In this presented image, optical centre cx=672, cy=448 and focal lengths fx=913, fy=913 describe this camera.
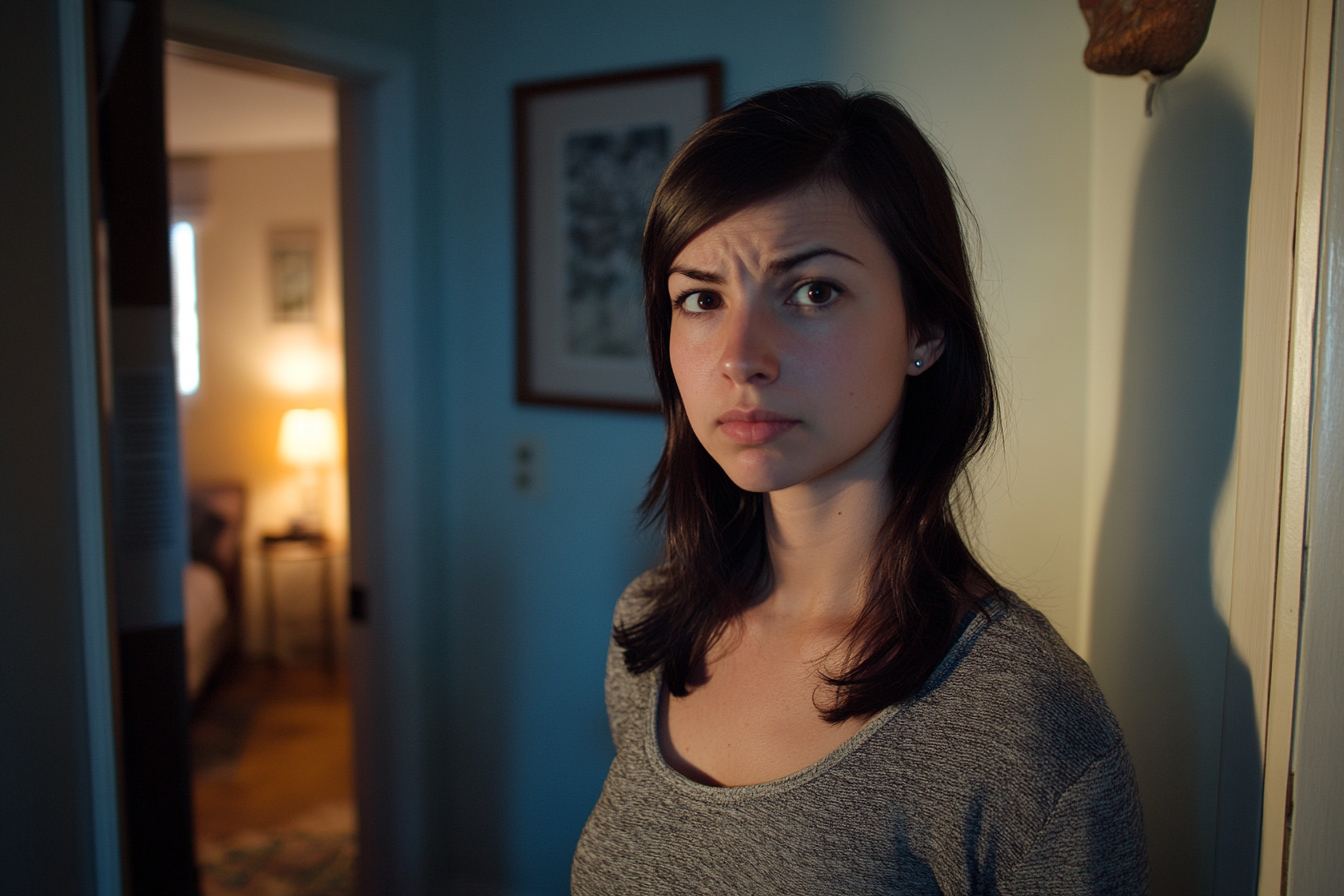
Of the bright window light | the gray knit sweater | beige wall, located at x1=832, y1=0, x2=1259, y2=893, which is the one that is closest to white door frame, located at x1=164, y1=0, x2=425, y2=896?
beige wall, located at x1=832, y1=0, x2=1259, y2=893

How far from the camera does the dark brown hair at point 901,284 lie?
0.83 metres

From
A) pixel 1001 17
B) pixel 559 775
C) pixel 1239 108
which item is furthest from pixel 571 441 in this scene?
pixel 1239 108

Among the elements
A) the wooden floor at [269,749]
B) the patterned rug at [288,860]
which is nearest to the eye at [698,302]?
the patterned rug at [288,860]

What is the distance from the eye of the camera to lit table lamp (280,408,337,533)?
482 cm

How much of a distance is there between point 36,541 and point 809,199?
2.90 feet

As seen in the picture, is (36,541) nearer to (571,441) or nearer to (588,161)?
(571,441)

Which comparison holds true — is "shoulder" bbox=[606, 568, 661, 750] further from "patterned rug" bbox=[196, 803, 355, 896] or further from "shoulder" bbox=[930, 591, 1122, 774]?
"patterned rug" bbox=[196, 803, 355, 896]

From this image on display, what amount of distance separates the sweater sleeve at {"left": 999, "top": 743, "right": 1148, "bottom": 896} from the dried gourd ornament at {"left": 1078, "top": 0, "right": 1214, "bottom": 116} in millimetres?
686

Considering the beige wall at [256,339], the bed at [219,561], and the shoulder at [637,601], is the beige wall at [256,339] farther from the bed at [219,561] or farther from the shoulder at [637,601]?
the shoulder at [637,601]

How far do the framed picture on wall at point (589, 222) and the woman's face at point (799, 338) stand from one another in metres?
1.09

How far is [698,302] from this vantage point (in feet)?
2.91

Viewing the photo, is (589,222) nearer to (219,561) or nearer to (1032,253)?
(1032,253)

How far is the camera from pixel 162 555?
1510 mm

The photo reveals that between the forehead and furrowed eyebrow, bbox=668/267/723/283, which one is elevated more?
the forehead
